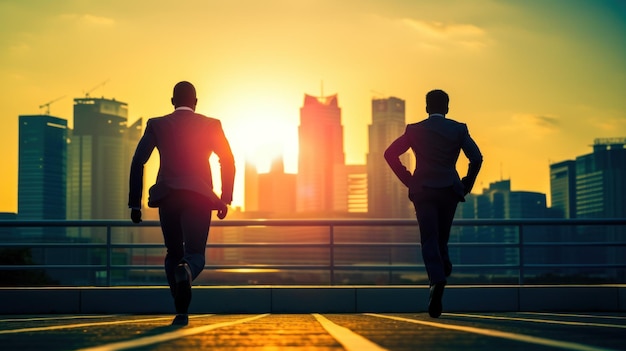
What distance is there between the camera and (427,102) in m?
8.81

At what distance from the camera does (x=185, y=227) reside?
→ 7566mm

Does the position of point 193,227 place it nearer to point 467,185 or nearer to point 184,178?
point 184,178

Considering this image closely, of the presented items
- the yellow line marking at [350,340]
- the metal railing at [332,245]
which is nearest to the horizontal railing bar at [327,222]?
the metal railing at [332,245]

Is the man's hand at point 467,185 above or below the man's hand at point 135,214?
above

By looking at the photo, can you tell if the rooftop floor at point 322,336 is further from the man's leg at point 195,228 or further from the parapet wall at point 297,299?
the parapet wall at point 297,299

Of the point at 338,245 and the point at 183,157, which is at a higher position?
the point at 183,157

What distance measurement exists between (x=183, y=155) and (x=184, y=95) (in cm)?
56

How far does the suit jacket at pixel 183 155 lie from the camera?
762 cm

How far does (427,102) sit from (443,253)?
142cm

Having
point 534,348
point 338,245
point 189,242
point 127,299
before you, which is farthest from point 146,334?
point 338,245

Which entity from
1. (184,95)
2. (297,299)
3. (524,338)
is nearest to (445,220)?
(184,95)

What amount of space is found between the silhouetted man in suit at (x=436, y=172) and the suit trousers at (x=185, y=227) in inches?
77.0

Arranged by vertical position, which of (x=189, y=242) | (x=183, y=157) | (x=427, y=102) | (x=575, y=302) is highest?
(x=427, y=102)

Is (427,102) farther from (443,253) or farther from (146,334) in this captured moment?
(146,334)
